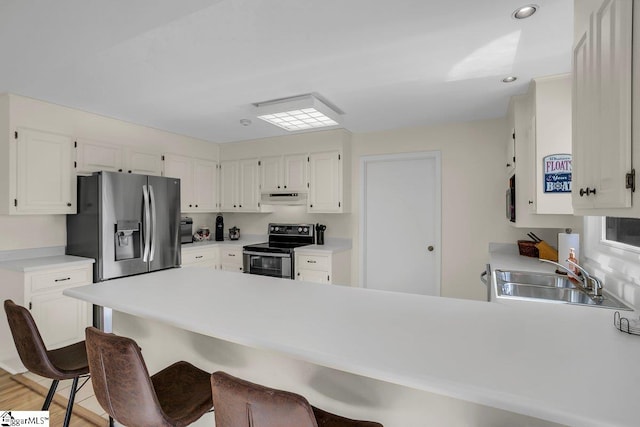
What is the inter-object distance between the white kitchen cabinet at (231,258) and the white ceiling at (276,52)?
6.28 ft

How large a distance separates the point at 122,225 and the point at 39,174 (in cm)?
82

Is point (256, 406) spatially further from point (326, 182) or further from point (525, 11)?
point (326, 182)

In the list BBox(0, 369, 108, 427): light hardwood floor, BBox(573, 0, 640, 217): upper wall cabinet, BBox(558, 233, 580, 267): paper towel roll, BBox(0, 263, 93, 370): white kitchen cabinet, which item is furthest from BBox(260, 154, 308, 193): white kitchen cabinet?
BBox(573, 0, 640, 217): upper wall cabinet

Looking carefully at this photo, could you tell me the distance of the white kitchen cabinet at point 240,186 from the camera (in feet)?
15.1

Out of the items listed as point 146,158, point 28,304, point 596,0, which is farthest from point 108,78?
point 596,0

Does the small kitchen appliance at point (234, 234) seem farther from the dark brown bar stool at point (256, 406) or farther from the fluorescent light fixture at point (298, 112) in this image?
the dark brown bar stool at point (256, 406)

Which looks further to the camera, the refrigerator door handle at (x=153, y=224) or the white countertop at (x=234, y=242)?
the white countertop at (x=234, y=242)

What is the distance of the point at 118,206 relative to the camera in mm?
3193

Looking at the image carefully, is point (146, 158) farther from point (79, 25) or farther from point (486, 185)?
point (486, 185)

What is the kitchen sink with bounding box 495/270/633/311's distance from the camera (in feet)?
6.32

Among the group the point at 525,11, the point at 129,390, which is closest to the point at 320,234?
the point at 525,11

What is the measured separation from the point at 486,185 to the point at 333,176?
69.0 inches

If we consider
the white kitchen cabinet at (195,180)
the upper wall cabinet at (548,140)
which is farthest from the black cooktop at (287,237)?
the upper wall cabinet at (548,140)

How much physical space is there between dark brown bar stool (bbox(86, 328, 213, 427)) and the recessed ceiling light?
2223 millimetres
